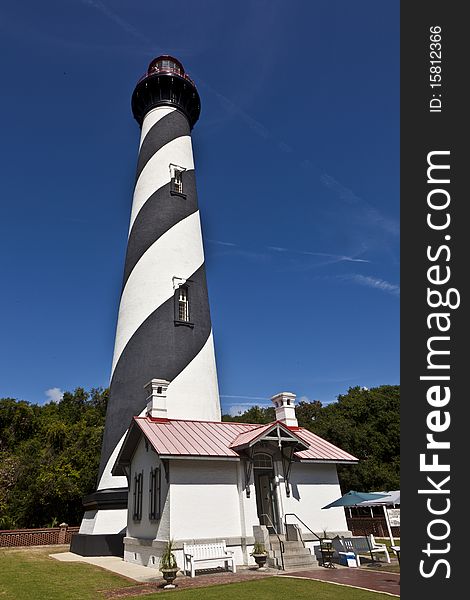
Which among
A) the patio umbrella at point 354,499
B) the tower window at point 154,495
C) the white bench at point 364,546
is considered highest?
the tower window at point 154,495

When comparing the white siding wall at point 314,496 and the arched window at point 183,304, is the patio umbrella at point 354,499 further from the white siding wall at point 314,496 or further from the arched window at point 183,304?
the arched window at point 183,304

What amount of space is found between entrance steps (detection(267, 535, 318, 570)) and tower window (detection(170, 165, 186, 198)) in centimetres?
1424

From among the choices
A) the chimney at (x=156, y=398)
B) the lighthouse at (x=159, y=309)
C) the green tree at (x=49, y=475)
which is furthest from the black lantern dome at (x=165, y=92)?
the green tree at (x=49, y=475)

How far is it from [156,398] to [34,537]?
37.3ft

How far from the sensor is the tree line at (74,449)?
2388cm

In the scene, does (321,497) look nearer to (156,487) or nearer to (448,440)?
(156,487)

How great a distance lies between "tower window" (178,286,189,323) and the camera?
18125 millimetres

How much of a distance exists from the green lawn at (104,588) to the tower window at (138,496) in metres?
1.85

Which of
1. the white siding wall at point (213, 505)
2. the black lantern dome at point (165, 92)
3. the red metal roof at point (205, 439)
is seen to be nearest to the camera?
the white siding wall at point (213, 505)

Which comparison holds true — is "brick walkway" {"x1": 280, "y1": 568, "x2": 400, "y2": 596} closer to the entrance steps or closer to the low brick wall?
the entrance steps

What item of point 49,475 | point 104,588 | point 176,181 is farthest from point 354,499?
point 49,475

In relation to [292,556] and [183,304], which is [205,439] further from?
[183,304]

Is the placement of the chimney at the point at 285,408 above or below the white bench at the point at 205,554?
above

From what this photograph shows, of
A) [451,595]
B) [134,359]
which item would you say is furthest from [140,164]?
[451,595]
